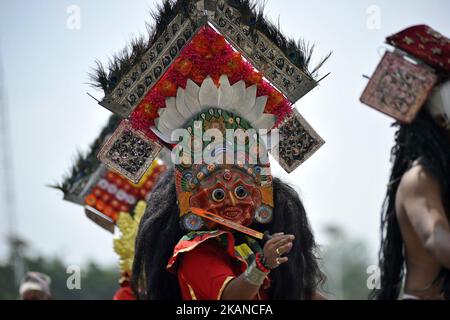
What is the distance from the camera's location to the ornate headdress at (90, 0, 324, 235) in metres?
6.00

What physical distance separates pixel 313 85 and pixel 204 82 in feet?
2.04

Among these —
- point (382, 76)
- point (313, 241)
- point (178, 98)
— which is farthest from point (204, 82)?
point (382, 76)

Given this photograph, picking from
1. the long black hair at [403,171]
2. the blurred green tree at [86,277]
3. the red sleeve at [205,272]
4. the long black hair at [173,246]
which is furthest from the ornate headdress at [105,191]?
the blurred green tree at [86,277]

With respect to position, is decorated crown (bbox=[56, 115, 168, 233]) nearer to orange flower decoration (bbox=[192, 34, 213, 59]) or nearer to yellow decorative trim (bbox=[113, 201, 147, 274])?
yellow decorative trim (bbox=[113, 201, 147, 274])

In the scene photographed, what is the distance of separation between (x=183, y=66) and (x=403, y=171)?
1652mm

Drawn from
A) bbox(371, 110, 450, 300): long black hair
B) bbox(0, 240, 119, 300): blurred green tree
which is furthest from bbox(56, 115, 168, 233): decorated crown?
bbox(0, 240, 119, 300): blurred green tree

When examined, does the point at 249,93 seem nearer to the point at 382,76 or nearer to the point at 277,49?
the point at 277,49

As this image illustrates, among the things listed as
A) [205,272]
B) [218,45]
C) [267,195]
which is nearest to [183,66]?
[218,45]

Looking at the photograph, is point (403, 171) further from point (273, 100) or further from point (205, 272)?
point (273, 100)

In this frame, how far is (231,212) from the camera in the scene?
5.83 meters

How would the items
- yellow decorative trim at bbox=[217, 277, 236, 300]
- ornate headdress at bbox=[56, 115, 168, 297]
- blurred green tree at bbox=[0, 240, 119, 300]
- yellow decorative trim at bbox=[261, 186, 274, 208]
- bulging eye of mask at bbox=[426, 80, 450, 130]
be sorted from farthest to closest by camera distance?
blurred green tree at bbox=[0, 240, 119, 300]
ornate headdress at bbox=[56, 115, 168, 297]
yellow decorative trim at bbox=[261, 186, 274, 208]
yellow decorative trim at bbox=[217, 277, 236, 300]
bulging eye of mask at bbox=[426, 80, 450, 130]

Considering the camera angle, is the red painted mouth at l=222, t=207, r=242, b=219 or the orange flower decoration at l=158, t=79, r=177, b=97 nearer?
the red painted mouth at l=222, t=207, r=242, b=219

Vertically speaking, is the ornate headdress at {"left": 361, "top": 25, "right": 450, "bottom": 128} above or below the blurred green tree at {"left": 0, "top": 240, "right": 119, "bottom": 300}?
above

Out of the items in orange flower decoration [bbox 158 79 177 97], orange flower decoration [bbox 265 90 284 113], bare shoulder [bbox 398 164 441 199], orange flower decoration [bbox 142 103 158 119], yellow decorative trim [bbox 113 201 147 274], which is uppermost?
orange flower decoration [bbox 158 79 177 97]
